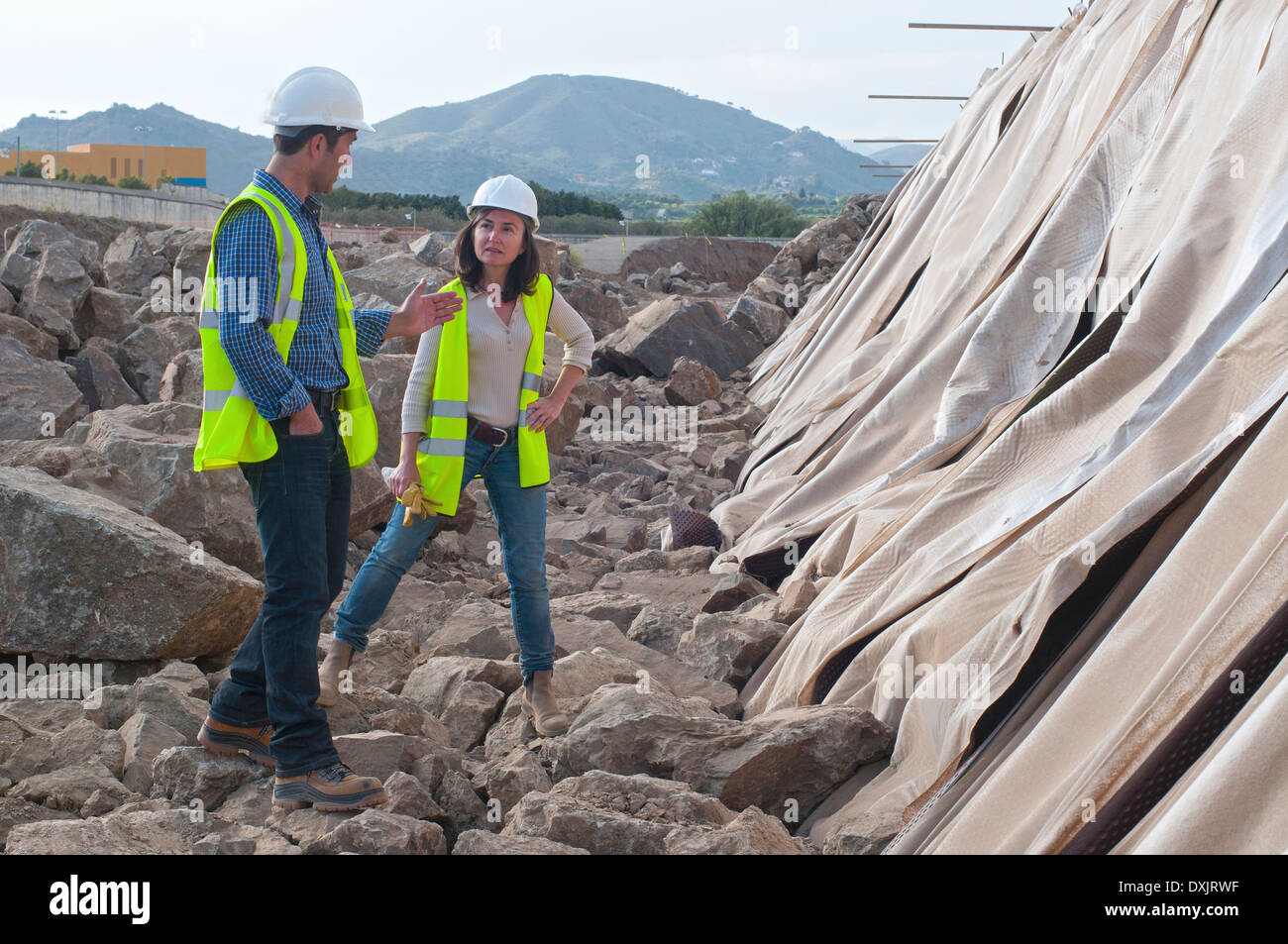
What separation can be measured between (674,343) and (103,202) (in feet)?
65.4

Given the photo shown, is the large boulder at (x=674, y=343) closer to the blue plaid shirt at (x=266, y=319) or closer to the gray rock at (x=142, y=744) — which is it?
the gray rock at (x=142, y=744)

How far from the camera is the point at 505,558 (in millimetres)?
3814

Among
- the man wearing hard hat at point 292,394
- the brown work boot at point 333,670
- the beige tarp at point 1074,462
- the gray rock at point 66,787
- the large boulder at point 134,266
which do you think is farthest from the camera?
the large boulder at point 134,266

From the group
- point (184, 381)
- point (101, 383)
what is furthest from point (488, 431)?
point (101, 383)

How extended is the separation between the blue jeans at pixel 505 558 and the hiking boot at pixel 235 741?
0.44 metres

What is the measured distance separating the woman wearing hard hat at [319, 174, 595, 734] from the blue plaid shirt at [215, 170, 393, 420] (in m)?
0.65

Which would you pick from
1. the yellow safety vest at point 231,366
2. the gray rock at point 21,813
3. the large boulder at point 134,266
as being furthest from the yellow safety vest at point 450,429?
the large boulder at point 134,266

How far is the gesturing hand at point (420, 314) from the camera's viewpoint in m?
3.35

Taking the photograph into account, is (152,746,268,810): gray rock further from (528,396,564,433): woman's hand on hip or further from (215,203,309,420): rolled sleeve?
(528,396,564,433): woman's hand on hip

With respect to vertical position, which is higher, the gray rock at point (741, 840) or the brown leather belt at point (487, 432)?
the brown leather belt at point (487, 432)

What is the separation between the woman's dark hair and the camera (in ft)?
12.3

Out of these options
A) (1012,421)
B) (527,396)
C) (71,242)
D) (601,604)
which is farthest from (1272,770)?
(71,242)

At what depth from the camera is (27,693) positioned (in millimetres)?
3717

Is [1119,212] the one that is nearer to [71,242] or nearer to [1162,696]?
[1162,696]
